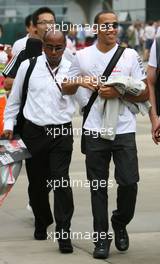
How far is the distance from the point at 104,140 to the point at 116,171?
264mm

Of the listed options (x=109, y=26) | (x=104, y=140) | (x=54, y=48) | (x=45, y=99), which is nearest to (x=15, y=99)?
(x=45, y=99)

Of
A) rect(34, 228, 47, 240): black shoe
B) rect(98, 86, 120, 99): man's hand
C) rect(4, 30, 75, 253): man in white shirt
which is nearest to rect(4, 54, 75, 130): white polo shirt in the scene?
rect(4, 30, 75, 253): man in white shirt

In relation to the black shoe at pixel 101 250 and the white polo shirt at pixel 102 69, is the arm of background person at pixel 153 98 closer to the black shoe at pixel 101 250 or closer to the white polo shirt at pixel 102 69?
the white polo shirt at pixel 102 69

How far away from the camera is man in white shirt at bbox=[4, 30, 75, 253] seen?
7.22m

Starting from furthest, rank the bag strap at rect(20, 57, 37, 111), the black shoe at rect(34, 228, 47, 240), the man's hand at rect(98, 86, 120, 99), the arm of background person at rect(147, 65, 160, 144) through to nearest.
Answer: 1. the black shoe at rect(34, 228, 47, 240)
2. the bag strap at rect(20, 57, 37, 111)
3. the arm of background person at rect(147, 65, 160, 144)
4. the man's hand at rect(98, 86, 120, 99)

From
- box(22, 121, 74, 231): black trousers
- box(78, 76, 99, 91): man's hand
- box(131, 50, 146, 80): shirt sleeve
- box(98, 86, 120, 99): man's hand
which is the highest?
box(131, 50, 146, 80): shirt sleeve

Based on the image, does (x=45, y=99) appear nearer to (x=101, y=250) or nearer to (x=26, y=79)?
(x=26, y=79)

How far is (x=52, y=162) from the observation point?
23.9ft

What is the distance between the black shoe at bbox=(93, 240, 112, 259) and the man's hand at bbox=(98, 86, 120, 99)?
1137 millimetres

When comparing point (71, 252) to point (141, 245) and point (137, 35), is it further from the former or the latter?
point (137, 35)

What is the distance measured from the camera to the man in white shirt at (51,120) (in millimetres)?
7223

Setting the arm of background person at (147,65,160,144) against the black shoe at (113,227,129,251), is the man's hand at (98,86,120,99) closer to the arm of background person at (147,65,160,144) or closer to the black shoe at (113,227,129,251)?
the arm of background person at (147,65,160,144)

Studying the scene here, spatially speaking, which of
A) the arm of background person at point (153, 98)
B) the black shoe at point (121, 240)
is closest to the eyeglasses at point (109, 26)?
the arm of background person at point (153, 98)

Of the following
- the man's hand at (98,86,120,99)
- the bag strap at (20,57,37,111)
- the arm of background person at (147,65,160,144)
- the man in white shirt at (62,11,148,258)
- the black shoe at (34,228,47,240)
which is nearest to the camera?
the man's hand at (98,86,120,99)
